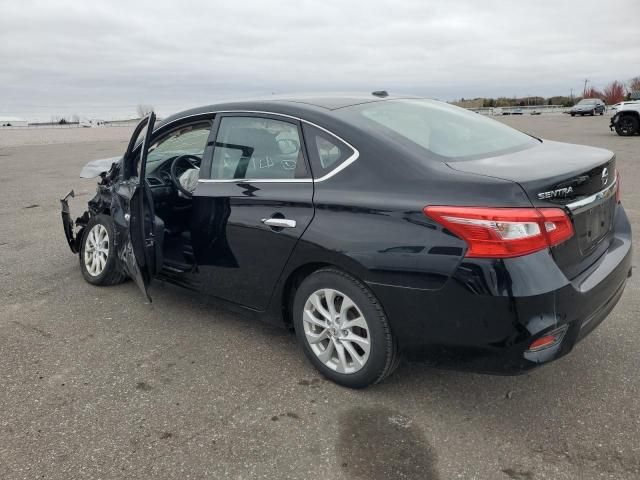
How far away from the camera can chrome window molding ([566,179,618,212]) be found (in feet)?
8.34

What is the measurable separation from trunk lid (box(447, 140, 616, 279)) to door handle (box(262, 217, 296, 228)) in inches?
35.5

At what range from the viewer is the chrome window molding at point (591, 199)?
2543mm

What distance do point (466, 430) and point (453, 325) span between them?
1.86 feet

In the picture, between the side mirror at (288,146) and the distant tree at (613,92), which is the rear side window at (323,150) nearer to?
the side mirror at (288,146)

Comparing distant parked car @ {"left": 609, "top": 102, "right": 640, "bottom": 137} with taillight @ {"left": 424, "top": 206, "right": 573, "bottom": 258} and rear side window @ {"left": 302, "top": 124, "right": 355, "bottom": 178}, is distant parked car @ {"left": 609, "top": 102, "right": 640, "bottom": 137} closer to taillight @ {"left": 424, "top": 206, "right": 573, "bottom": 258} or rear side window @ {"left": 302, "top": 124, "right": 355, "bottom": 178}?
rear side window @ {"left": 302, "top": 124, "right": 355, "bottom": 178}

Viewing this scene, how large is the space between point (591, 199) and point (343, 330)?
1411 mm

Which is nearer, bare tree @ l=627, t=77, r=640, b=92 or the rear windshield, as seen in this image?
the rear windshield

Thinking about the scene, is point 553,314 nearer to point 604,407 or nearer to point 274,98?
point 604,407

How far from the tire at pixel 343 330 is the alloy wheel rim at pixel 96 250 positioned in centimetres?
226

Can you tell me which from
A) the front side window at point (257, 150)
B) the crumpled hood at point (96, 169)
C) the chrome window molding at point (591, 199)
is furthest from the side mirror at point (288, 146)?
the crumpled hood at point (96, 169)

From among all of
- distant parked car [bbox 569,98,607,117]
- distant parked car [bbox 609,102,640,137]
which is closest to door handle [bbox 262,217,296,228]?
distant parked car [bbox 609,102,640,137]

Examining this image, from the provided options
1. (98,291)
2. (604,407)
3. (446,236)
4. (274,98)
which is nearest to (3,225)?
(98,291)

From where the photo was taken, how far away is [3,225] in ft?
24.4

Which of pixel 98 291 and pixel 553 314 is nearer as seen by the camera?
pixel 553 314
